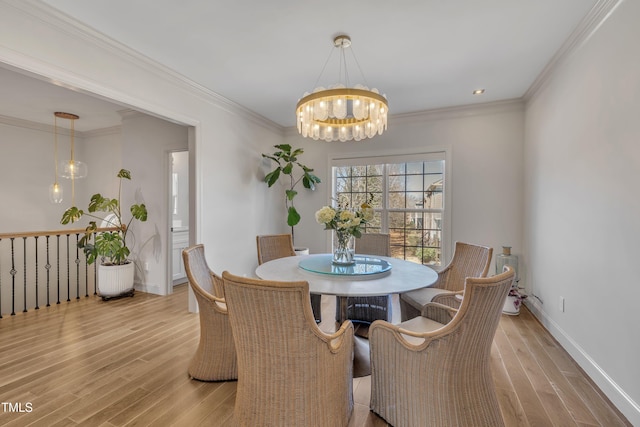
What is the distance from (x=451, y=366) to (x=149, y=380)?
6.75 feet

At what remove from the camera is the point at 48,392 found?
1.98m

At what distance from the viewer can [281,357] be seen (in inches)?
53.2

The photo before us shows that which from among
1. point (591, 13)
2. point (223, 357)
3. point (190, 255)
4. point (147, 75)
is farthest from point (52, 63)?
point (591, 13)

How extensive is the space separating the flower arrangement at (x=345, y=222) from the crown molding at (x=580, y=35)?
2.10 meters

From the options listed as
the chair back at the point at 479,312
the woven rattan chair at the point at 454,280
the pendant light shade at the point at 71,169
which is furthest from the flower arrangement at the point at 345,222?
the pendant light shade at the point at 71,169

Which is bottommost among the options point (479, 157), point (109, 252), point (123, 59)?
point (109, 252)

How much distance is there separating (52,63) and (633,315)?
4224 mm

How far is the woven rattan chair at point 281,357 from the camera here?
125 cm

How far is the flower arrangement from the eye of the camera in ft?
7.63

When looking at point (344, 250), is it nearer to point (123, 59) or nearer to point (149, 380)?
point (149, 380)

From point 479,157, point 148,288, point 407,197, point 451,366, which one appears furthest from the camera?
point 407,197

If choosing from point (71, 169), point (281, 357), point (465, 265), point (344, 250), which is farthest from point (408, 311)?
point (71, 169)

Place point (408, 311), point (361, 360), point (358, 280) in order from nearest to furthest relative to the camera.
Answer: point (358, 280)
point (361, 360)
point (408, 311)

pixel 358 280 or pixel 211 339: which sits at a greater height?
pixel 358 280
